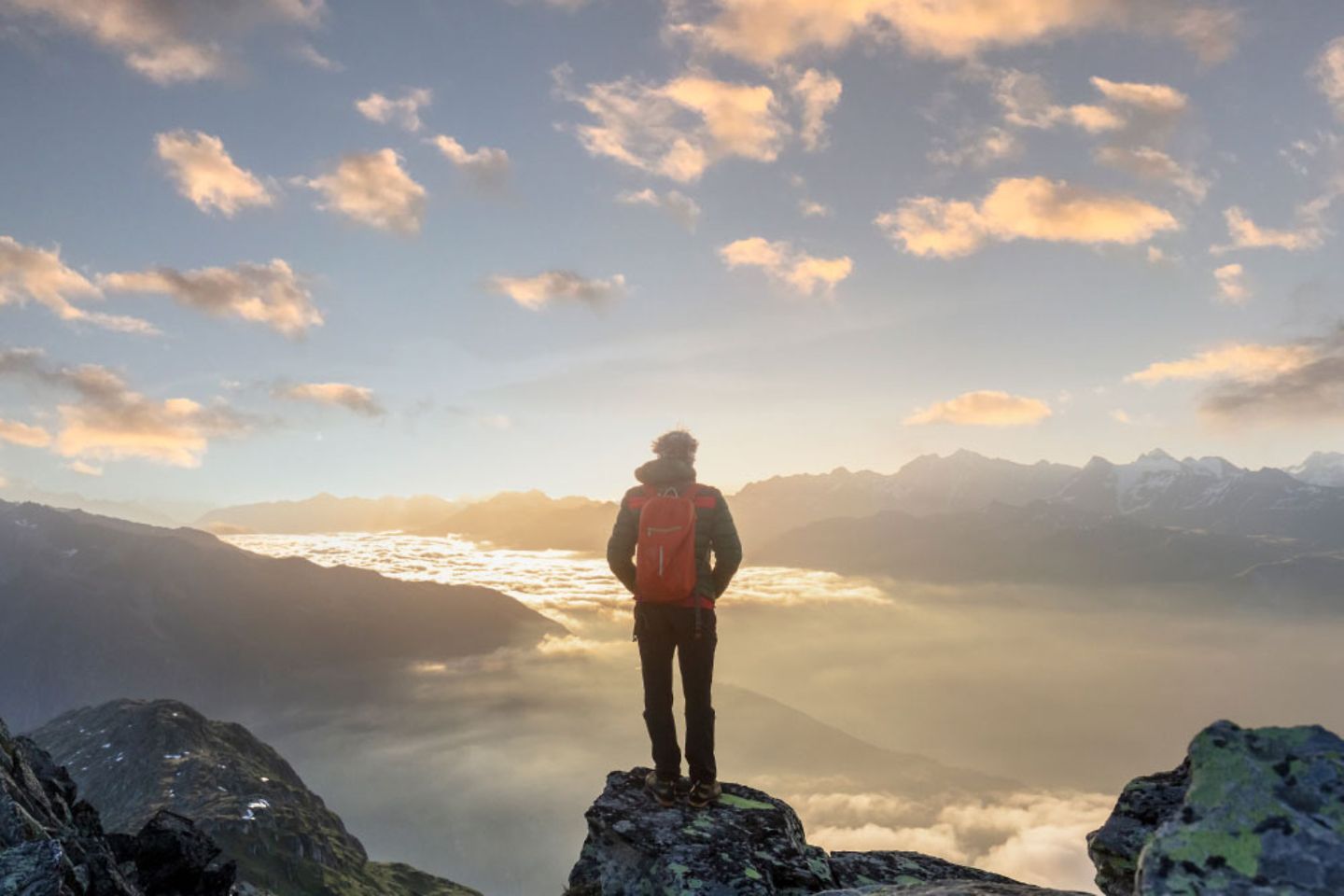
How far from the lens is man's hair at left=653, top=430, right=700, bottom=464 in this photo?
11.5m

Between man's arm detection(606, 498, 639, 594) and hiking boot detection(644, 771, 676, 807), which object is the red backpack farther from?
hiking boot detection(644, 771, 676, 807)

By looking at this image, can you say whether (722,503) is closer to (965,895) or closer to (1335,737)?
(965,895)

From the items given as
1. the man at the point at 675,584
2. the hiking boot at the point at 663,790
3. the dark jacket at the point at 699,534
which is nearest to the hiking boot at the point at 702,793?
the man at the point at 675,584

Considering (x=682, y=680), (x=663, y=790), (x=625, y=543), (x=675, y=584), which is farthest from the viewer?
(x=625, y=543)

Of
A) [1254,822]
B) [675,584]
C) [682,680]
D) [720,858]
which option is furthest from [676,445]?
[1254,822]

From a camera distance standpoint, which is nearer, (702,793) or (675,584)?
(675,584)

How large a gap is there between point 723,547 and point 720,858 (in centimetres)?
441

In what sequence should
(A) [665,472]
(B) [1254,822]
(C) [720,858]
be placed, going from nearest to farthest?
1. (B) [1254,822]
2. (C) [720,858]
3. (A) [665,472]

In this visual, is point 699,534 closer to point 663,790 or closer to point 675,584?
point 675,584

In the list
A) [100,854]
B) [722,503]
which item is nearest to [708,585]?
[722,503]

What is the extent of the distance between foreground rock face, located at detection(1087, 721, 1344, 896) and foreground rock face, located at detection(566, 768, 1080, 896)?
3.32 meters

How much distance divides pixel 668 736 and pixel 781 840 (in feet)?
7.32

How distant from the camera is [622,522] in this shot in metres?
11.4

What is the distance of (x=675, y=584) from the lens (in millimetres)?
10734
